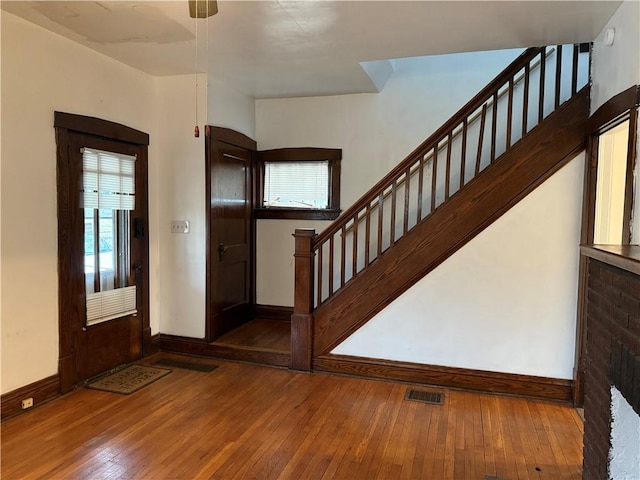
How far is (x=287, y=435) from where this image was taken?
9.31 feet

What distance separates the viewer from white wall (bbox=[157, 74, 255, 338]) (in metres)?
4.24

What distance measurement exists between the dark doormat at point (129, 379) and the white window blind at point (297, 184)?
7.26 feet

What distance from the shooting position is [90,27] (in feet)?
10.3

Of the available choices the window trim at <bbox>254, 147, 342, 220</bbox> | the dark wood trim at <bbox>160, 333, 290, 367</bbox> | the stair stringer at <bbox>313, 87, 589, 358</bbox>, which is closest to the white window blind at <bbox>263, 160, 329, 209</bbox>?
the window trim at <bbox>254, 147, 342, 220</bbox>

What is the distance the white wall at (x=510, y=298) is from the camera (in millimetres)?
3350

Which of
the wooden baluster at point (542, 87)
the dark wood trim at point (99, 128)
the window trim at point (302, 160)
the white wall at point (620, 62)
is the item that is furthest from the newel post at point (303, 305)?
the white wall at point (620, 62)

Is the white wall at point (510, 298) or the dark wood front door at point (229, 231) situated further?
the dark wood front door at point (229, 231)

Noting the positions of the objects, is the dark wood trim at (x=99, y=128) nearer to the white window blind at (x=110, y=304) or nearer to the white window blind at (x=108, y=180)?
the white window blind at (x=108, y=180)

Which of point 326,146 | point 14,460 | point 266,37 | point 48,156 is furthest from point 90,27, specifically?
point 14,460

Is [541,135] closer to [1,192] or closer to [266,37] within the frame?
[266,37]

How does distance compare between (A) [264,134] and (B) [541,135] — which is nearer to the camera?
(B) [541,135]

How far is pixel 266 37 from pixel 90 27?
126cm

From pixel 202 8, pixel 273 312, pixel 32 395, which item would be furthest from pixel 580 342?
pixel 32 395

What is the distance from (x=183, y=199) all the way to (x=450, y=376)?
9.68 ft
